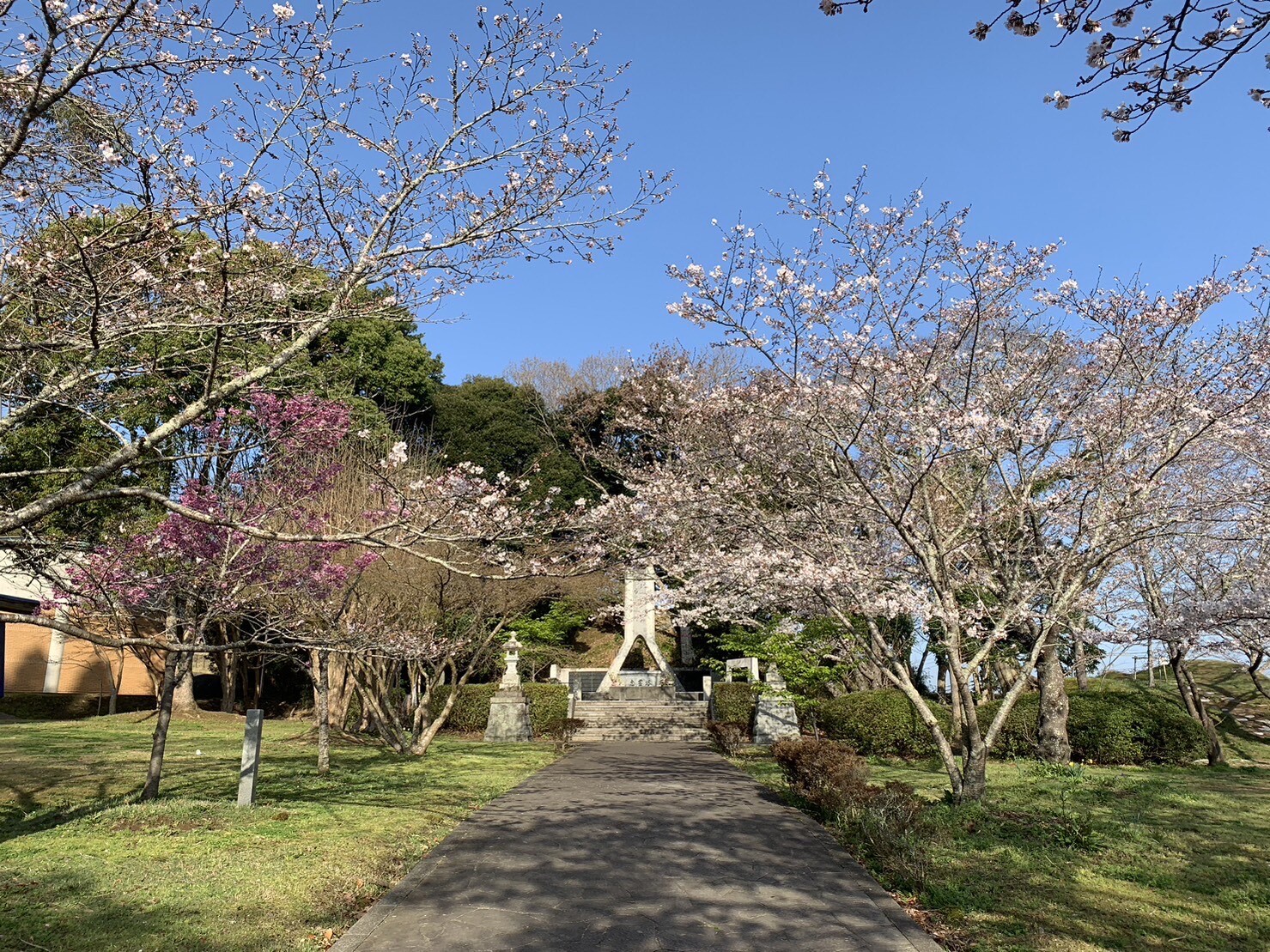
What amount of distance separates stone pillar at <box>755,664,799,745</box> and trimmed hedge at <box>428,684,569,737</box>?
5.40 m

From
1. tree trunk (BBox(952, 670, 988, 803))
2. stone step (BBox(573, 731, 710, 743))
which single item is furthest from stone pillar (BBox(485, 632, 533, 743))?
tree trunk (BBox(952, 670, 988, 803))

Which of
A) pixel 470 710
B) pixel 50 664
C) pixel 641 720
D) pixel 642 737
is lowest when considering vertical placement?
pixel 642 737

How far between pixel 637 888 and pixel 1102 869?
3.94 metres

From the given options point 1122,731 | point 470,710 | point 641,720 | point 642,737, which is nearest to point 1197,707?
point 1122,731

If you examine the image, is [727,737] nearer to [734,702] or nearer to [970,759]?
[734,702]

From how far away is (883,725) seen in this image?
16422 mm

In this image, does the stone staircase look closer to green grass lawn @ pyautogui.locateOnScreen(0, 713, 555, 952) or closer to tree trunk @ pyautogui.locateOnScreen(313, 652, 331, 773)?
green grass lawn @ pyautogui.locateOnScreen(0, 713, 555, 952)

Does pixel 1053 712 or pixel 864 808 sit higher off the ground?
pixel 1053 712

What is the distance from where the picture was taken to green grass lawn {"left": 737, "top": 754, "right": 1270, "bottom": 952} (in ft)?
16.9

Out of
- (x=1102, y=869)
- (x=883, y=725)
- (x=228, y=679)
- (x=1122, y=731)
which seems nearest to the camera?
(x=1102, y=869)

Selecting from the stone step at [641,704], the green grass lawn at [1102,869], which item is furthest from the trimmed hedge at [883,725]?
the stone step at [641,704]

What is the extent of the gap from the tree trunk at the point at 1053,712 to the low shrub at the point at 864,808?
632 centimetres

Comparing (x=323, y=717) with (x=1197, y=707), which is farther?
(x=1197, y=707)

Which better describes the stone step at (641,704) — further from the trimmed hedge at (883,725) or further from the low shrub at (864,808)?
the low shrub at (864,808)
